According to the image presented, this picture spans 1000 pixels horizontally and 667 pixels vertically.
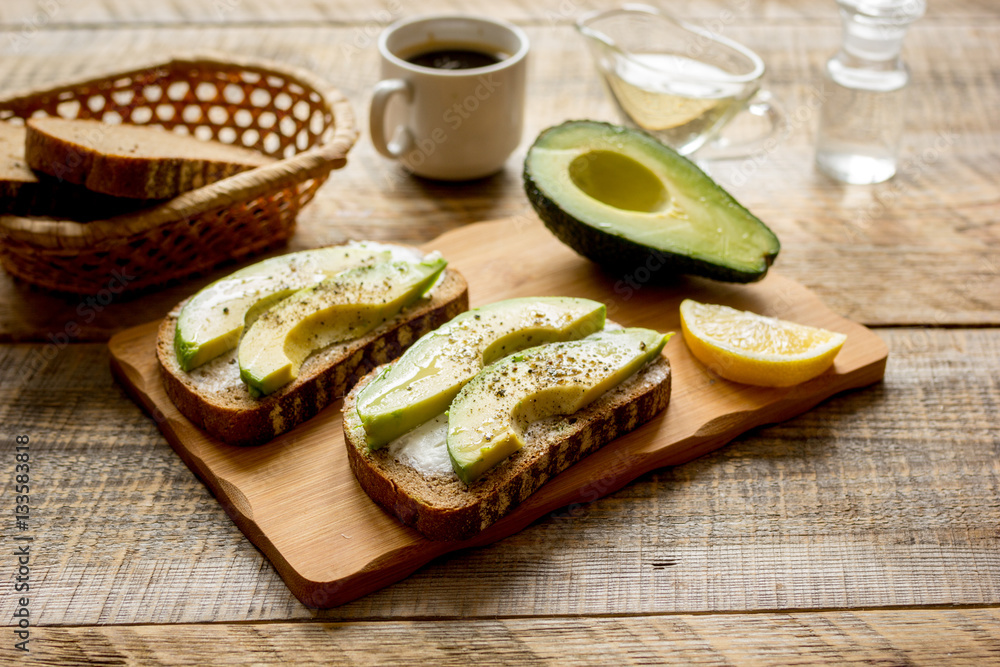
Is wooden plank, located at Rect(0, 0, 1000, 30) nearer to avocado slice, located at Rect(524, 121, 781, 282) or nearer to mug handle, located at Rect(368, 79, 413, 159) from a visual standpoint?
mug handle, located at Rect(368, 79, 413, 159)

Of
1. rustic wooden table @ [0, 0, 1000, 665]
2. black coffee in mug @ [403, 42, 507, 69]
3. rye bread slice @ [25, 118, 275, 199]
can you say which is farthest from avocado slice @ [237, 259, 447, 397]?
black coffee in mug @ [403, 42, 507, 69]

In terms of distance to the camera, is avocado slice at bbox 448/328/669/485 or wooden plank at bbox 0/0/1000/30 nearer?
avocado slice at bbox 448/328/669/485

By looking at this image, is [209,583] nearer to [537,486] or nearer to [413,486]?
[413,486]

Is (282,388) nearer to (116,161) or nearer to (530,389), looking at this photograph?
(530,389)

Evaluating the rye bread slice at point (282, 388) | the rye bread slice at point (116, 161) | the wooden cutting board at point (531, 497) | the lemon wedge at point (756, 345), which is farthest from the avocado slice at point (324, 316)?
the lemon wedge at point (756, 345)

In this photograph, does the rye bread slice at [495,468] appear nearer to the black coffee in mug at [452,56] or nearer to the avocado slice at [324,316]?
the avocado slice at [324,316]

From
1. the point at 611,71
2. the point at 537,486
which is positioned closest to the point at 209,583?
the point at 537,486
